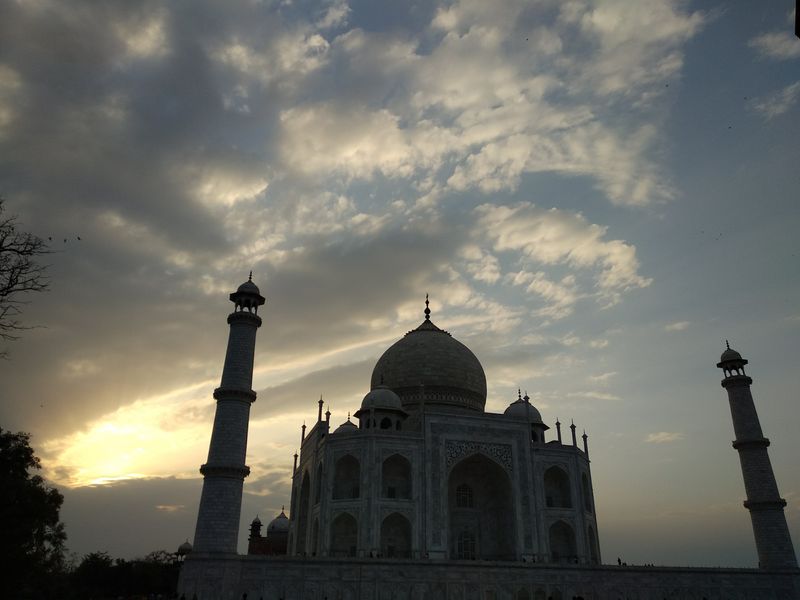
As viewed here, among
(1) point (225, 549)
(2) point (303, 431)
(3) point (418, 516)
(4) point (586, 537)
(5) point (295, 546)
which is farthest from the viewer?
(2) point (303, 431)

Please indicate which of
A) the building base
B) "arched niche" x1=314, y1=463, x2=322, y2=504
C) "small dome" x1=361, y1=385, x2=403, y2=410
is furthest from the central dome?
the building base

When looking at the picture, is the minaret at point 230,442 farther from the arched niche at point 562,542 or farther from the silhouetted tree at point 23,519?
the arched niche at point 562,542

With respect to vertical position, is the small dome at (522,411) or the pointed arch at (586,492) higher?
the small dome at (522,411)

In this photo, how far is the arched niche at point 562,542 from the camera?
1203 inches

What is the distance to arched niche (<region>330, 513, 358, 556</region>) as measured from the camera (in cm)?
2830

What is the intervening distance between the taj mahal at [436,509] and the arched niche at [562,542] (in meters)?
0.06

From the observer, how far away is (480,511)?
31469mm

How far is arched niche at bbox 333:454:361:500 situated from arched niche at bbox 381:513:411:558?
82.7 inches

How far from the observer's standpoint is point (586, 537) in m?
30.8

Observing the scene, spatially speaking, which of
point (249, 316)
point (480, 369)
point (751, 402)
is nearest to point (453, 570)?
point (249, 316)

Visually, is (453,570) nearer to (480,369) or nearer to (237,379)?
(237,379)

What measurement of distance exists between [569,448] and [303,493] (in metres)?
14.5

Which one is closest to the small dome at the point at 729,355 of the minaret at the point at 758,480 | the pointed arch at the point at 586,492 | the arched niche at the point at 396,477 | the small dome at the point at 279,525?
the minaret at the point at 758,480

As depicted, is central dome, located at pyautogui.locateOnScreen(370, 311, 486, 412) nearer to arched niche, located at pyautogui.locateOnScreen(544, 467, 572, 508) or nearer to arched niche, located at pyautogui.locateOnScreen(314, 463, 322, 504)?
arched niche, located at pyautogui.locateOnScreen(544, 467, 572, 508)
